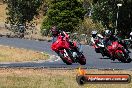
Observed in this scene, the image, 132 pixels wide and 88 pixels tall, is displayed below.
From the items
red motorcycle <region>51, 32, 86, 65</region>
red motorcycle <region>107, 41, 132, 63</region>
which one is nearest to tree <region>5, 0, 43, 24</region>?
red motorcycle <region>107, 41, 132, 63</region>

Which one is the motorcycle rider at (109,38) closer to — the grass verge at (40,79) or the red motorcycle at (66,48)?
the red motorcycle at (66,48)

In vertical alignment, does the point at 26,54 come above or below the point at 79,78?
below

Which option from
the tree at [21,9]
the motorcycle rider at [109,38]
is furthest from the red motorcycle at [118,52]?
the tree at [21,9]

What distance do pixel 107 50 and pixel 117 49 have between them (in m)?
1.51

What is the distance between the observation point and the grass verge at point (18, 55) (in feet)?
110

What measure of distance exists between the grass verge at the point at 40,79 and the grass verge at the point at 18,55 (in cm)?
939

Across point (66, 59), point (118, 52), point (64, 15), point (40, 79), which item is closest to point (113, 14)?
point (64, 15)

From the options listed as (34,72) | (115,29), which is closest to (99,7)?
(115,29)

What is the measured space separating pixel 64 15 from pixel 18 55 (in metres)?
27.7

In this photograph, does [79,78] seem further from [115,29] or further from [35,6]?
[35,6]

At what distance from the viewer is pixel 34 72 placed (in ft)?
76.5

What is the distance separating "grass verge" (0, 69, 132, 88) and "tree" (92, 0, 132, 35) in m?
32.5

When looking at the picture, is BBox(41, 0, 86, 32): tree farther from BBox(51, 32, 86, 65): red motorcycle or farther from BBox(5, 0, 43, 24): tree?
BBox(51, 32, 86, 65): red motorcycle

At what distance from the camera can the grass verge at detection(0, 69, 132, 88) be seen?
18.1 metres
